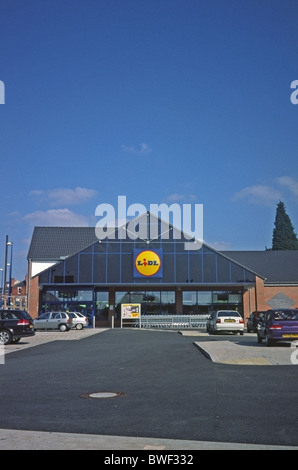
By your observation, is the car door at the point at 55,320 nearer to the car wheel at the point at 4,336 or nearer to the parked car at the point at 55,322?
the parked car at the point at 55,322

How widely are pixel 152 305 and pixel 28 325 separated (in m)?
25.1

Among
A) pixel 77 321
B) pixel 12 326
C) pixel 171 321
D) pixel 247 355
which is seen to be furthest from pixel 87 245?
pixel 247 355

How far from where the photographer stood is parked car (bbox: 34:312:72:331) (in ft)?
126

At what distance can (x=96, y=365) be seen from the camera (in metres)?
14.9

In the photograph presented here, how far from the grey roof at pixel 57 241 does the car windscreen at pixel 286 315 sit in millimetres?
38715

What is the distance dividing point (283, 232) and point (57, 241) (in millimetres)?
51133

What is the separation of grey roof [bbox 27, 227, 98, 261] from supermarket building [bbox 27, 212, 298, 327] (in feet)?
31.7

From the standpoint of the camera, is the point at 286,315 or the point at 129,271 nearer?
the point at 286,315

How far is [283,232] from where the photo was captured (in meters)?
96.8

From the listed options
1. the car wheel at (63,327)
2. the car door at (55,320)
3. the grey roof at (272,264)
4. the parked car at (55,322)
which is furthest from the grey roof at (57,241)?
the car wheel at (63,327)

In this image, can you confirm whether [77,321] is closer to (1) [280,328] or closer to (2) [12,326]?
(2) [12,326]
